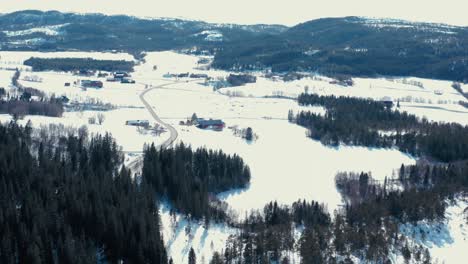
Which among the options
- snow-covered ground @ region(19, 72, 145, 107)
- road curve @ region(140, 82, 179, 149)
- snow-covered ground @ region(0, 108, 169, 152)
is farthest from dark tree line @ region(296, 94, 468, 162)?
snow-covered ground @ region(19, 72, 145, 107)

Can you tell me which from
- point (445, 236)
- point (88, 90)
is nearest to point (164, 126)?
point (88, 90)

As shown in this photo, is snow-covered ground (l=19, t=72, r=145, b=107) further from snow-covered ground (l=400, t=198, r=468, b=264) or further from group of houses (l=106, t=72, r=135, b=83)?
snow-covered ground (l=400, t=198, r=468, b=264)

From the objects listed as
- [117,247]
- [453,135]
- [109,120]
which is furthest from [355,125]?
[117,247]

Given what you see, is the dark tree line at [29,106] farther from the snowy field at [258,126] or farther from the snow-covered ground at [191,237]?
the snow-covered ground at [191,237]

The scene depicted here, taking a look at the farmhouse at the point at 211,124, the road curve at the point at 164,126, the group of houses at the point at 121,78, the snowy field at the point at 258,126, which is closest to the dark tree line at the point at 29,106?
the snowy field at the point at 258,126

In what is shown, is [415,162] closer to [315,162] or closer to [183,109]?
[315,162]

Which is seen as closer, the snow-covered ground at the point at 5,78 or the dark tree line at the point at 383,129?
the dark tree line at the point at 383,129

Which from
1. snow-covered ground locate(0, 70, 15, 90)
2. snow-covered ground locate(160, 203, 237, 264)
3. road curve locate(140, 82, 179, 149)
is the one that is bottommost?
snow-covered ground locate(160, 203, 237, 264)
